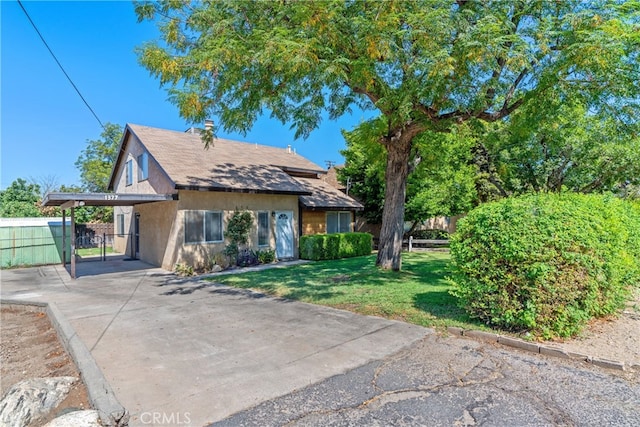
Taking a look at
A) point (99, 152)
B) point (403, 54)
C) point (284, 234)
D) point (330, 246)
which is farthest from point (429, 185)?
point (99, 152)

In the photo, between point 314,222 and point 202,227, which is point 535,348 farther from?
point 314,222

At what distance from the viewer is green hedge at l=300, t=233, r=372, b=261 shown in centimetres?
1584

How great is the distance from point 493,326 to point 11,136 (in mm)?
19170

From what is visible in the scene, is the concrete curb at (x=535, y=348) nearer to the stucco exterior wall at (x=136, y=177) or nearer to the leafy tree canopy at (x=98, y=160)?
the stucco exterior wall at (x=136, y=177)

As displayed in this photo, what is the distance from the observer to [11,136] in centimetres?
1519

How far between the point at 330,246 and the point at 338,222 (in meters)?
3.43

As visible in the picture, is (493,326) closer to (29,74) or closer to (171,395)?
(171,395)

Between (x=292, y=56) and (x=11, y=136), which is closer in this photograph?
(x=292, y=56)

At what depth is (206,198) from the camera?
1345 cm

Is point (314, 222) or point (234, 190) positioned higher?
point (234, 190)

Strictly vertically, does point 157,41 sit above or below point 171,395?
above

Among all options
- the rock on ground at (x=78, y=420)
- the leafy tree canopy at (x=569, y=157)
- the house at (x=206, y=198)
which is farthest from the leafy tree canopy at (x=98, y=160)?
the rock on ground at (x=78, y=420)

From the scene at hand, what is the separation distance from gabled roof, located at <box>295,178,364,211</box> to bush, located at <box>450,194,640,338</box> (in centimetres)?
1158

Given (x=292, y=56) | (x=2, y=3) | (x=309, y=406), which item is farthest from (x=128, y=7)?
(x=309, y=406)
